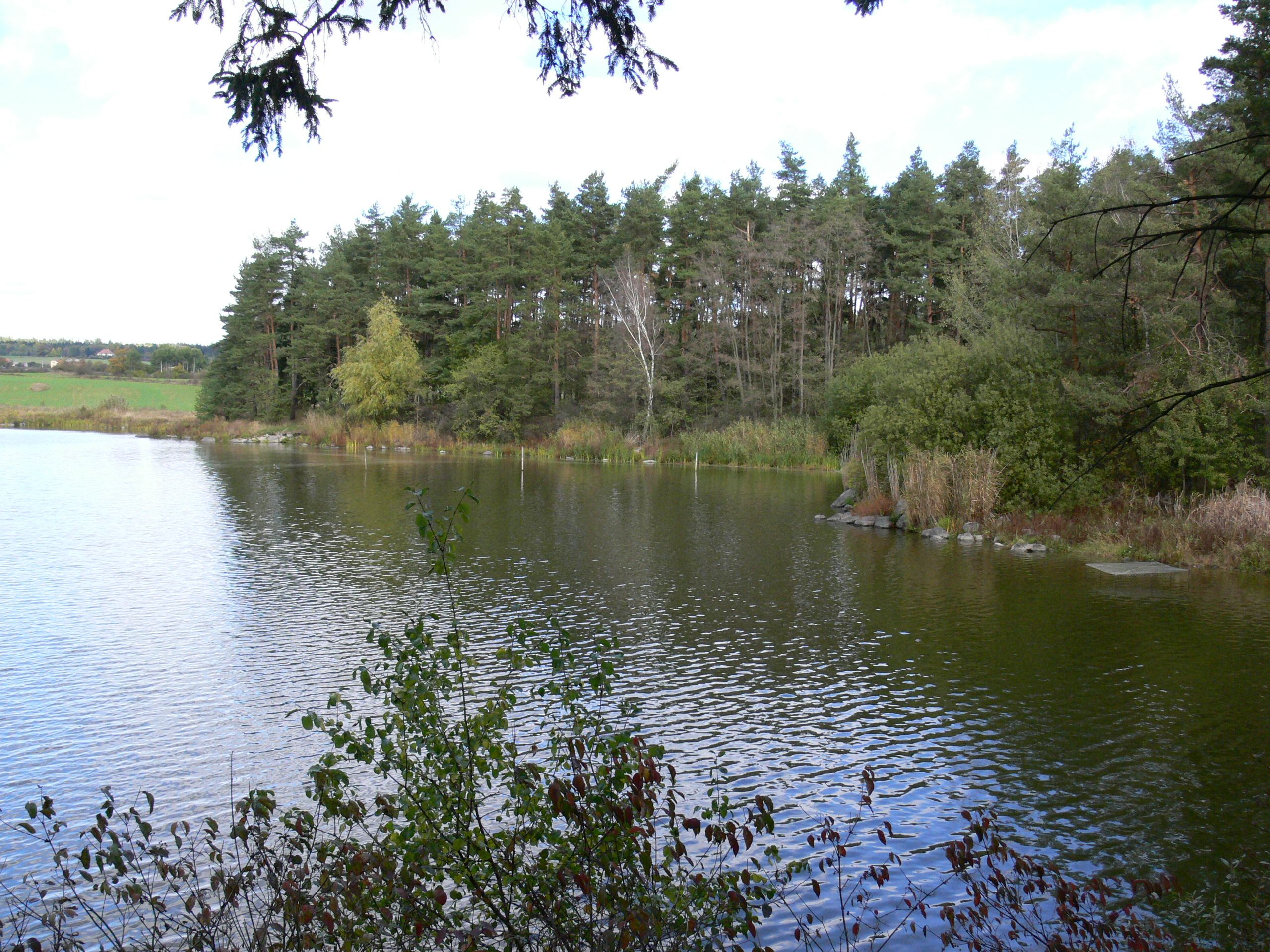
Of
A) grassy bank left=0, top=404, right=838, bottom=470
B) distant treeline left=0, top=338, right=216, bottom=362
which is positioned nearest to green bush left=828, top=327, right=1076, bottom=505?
grassy bank left=0, top=404, right=838, bottom=470

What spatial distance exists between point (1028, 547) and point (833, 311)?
1448 inches

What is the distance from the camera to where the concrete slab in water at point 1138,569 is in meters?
17.3

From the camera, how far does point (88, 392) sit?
3479 inches

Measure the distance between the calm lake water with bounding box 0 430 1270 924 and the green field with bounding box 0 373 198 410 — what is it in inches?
2777

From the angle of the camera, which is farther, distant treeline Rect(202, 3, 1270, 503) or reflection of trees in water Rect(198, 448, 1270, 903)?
distant treeline Rect(202, 3, 1270, 503)

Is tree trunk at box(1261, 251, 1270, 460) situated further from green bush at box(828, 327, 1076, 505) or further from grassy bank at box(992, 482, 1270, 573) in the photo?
green bush at box(828, 327, 1076, 505)

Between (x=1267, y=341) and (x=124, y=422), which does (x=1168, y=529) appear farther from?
(x=124, y=422)

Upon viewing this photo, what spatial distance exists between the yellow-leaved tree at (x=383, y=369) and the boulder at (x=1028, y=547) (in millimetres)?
46448

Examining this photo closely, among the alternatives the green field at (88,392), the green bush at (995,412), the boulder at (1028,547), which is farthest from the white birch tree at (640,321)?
the green field at (88,392)

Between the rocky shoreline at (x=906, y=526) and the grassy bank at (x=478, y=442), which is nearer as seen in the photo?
the rocky shoreline at (x=906, y=526)

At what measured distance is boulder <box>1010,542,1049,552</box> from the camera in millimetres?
20141

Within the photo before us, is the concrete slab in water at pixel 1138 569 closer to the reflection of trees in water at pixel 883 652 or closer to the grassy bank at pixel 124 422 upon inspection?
the reflection of trees in water at pixel 883 652

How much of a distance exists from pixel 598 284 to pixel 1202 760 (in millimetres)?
51801

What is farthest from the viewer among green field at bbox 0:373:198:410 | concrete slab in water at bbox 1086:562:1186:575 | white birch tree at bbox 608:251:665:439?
green field at bbox 0:373:198:410
